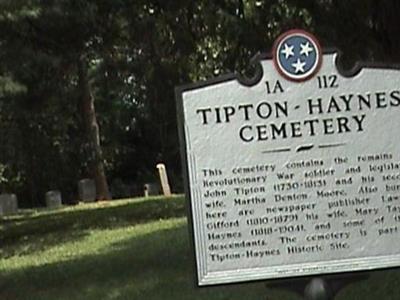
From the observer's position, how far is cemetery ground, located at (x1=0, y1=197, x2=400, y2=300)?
9273mm

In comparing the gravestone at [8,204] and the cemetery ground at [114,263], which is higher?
the gravestone at [8,204]

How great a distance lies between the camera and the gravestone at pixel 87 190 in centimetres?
3291

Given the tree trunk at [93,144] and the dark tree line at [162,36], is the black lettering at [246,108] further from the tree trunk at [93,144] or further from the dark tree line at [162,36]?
the tree trunk at [93,144]

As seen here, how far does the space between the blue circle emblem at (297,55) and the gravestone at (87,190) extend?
2773cm

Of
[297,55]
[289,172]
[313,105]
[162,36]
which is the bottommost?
[289,172]

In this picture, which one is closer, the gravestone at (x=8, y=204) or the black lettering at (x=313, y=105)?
the black lettering at (x=313, y=105)

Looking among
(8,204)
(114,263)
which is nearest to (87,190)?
(8,204)

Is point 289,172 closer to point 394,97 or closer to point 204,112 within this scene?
point 204,112

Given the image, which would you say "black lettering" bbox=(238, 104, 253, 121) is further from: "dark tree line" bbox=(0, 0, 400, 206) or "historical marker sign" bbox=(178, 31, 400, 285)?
"dark tree line" bbox=(0, 0, 400, 206)

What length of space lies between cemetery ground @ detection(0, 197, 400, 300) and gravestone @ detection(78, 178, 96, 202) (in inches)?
427

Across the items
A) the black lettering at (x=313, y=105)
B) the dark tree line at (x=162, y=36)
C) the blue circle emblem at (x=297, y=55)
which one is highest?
the dark tree line at (x=162, y=36)

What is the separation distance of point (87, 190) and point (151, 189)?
280 centimetres

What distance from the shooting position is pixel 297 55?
534 cm

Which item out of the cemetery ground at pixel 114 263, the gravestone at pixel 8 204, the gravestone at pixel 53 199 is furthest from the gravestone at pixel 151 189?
the cemetery ground at pixel 114 263
